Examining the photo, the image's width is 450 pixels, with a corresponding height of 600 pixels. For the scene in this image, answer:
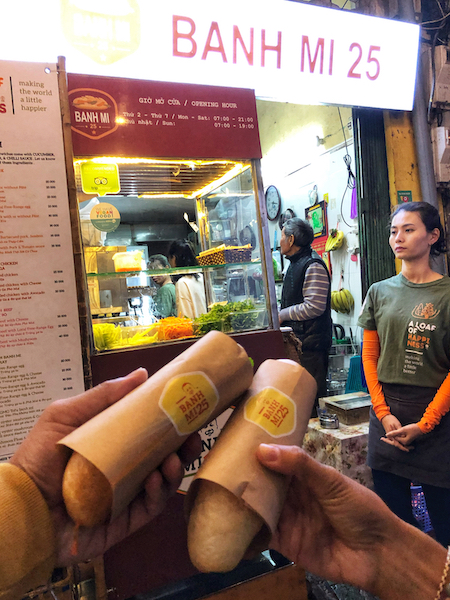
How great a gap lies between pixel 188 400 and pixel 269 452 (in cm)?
20

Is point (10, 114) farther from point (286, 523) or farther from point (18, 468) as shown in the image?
point (286, 523)

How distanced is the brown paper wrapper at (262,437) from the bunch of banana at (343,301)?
12.1 feet

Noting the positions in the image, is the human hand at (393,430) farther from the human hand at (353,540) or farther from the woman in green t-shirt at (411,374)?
the human hand at (353,540)

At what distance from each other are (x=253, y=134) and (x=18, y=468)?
6.57 feet

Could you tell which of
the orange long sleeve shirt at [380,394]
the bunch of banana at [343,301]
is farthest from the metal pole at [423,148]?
the orange long sleeve shirt at [380,394]

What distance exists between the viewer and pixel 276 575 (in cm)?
171

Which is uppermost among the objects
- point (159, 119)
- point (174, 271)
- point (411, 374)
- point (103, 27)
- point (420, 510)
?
point (103, 27)

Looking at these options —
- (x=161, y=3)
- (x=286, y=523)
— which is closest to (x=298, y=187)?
(x=161, y=3)

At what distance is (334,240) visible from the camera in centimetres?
465

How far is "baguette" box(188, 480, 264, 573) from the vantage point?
0.81 m

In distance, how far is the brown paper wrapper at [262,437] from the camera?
813 millimetres

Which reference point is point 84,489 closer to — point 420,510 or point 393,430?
point 393,430

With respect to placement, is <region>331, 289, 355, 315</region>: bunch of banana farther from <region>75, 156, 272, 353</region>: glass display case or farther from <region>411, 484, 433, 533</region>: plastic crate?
<region>75, 156, 272, 353</region>: glass display case

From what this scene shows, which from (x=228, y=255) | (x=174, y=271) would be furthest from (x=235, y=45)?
(x=174, y=271)
